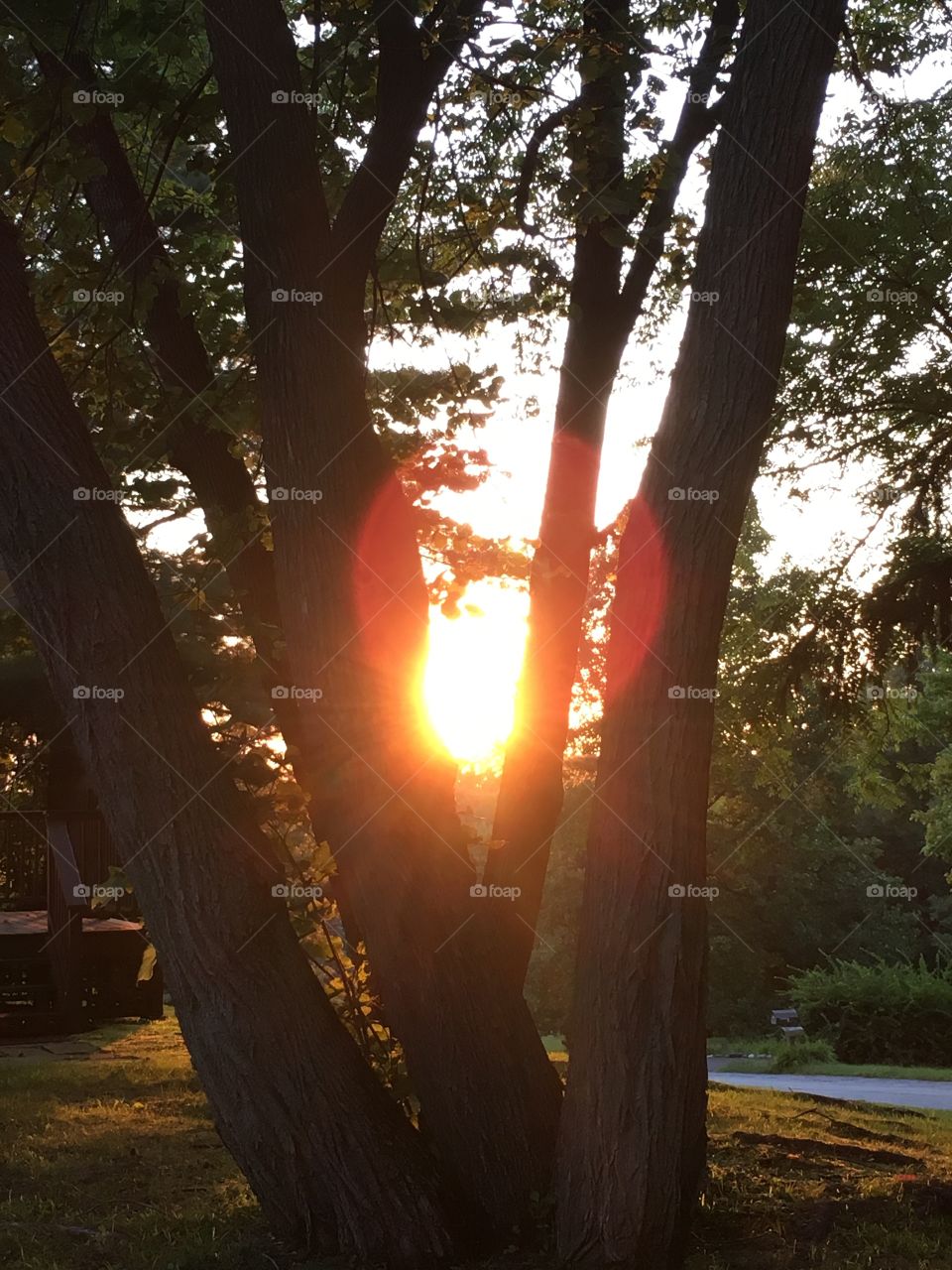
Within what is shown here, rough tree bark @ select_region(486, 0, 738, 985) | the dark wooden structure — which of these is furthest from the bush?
rough tree bark @ select_region(486, 0, 738, 985)

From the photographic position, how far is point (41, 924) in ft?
47.8

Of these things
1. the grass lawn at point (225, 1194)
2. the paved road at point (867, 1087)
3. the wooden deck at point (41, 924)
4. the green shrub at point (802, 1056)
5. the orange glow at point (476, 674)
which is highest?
the orange glow at point (476, 674)

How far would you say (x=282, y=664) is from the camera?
22.5 ft

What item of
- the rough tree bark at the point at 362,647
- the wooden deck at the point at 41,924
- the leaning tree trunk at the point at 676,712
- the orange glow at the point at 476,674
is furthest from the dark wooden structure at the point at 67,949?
the leaning tree trunk at the point at 676,712

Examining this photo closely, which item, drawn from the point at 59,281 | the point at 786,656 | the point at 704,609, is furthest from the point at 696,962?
the point at 786,656

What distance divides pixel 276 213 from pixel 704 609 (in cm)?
257

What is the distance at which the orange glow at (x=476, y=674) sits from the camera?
587 centimetres

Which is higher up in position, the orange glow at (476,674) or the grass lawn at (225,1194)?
the orange glow at (476,674)

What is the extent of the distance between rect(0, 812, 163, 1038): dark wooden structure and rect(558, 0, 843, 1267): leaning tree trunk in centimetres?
832

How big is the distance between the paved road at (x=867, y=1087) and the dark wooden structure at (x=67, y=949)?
7918mm

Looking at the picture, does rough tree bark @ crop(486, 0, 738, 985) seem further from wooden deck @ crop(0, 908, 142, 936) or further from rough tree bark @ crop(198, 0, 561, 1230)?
wooden deck @ crop(0, 908, 142, 936)

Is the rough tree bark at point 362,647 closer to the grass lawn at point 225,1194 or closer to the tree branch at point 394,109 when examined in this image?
the tree branch at point 394,109

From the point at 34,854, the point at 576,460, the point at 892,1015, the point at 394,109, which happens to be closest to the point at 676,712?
the point at 576,460

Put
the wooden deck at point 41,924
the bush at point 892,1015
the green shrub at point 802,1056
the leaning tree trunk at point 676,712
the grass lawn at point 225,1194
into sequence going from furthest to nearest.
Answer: the bush at point 892,1015, the green shrub at point 802,1056, the wooden deck at point 41,924, the grass lawn at point 225,1194, the leaning tree trunk at point 676,712
